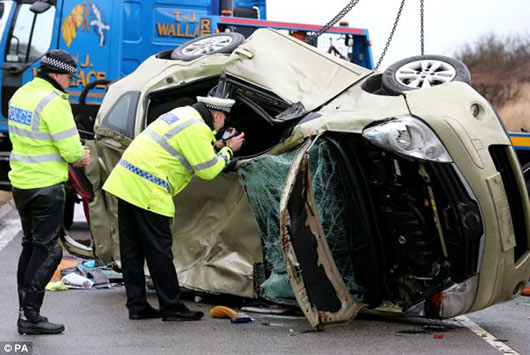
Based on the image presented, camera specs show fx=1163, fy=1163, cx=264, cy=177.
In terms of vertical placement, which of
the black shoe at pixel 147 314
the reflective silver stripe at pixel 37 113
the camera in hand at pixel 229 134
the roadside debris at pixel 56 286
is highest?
the reflective silver stripe at pixel 37 113

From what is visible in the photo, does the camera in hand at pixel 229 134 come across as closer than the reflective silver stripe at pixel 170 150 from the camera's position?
No

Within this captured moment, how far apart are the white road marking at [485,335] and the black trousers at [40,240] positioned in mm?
2554

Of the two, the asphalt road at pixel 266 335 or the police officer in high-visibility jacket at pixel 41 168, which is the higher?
the police officer in high-visibility jacket at pixel 41 168

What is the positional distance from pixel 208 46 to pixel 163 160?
1758 mm

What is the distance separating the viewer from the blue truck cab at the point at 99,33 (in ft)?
45.2

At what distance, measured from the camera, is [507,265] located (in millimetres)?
6668

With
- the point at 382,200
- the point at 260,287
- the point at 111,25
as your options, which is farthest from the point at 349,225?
the point at 111,25

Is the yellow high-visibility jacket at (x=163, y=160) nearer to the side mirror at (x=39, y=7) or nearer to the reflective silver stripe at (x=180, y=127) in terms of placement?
the reflective silver stripe at (x=180, y=127)

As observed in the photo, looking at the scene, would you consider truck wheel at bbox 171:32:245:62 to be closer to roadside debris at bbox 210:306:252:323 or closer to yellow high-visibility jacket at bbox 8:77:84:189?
yellow high-visibility jacket at bbox 8:77:84:189

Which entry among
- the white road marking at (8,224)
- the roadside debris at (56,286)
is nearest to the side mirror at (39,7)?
the white road marking at (8,224)

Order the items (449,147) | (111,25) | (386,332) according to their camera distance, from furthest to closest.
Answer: (111,25), (386,332), (449,147)

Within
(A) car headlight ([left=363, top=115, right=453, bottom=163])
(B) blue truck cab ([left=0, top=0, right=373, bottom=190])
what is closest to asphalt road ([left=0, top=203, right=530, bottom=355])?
(A) car headlight ([left=363, top=115, right=453, bottom=163])

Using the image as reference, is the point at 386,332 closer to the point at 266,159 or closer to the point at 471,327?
the point at 471,327

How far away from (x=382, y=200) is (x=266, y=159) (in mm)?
778
